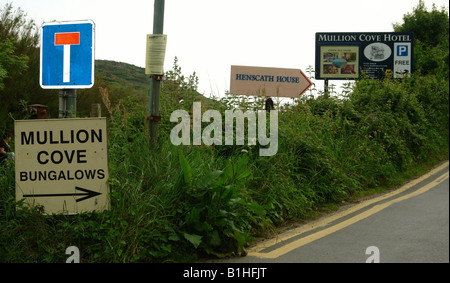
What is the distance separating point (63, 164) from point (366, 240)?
368cm

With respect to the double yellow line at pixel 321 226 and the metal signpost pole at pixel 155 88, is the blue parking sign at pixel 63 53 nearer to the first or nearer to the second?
the metal signpost pole at pixel 155 88

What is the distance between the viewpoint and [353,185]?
9.07 m

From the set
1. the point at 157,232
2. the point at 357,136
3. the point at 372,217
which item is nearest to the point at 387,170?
the point at 357,136

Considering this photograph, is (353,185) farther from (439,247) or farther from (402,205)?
(439,247)

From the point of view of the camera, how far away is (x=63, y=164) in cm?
520

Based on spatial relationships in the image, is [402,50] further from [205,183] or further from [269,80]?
A: [205,183]

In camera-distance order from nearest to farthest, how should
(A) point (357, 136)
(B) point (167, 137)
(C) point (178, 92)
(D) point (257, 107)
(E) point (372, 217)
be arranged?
(B) point (167, 137)
(E) point (372, 217)
(C) point (178, 92)
(D) point (257, 107)
(A) point (357, 136)

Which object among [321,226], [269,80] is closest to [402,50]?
[269,80]

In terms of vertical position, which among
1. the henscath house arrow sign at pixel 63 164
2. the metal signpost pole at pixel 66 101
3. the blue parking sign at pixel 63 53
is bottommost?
the henscath house arrow sign at pixel 63 164

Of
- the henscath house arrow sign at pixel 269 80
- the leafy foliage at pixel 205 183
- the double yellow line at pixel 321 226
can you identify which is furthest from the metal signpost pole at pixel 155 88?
the henscath house arrow sign at pixel 269 80

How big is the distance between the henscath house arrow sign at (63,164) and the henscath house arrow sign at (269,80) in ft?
18.4

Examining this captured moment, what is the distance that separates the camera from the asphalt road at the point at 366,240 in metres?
5.34
